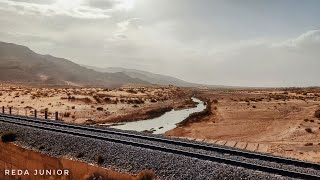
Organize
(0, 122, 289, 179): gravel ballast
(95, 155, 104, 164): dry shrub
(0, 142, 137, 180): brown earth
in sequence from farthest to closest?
(95, 155, 104, 164): dry shrub → (0, 142, 137, 180): brown earth → (0, 122, 289, 179): gravel ballast

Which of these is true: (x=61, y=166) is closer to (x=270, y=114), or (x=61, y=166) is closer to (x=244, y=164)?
(x=244, y=164)

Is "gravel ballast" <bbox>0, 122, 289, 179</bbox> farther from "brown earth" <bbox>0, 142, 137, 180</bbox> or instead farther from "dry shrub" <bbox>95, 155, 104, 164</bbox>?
"brown earth" <bbox>0, 142, 137, 180</bbox>

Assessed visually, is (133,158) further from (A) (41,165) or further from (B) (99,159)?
(A) (41,165)

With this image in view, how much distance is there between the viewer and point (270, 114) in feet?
170

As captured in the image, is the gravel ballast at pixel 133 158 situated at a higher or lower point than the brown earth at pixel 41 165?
higher

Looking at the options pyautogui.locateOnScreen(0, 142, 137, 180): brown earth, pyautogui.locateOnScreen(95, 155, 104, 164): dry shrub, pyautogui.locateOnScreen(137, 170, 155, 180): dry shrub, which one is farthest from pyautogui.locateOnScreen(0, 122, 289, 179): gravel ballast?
pyautogui.locateOnScreen(137, 170, 155, 180): dry shrub

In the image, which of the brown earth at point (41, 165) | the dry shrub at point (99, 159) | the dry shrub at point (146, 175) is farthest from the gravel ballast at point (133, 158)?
the dry shrub at point (146, 175)

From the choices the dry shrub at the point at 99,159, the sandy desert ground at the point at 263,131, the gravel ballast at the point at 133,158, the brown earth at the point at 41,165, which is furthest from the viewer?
the sandy desert ground at the point at 263,131

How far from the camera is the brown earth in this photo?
565 inches

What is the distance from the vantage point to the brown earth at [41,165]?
14.3 meters

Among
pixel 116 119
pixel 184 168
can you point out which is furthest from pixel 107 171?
pixel 116 119

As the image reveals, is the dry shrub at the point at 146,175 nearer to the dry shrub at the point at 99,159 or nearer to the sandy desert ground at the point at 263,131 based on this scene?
the dry shrub at the point at 99,159

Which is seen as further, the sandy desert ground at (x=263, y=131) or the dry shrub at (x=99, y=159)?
the sandy desert ground at (x=263, y=131)

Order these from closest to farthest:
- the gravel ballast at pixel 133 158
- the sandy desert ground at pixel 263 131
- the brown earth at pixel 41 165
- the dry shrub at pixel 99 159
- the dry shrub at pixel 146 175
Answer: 1. the dry shrub at pixel 146 175
2. the gravel ballast at pixel 133 158
3. the brown earth at pixel 41 165
4. the dry shrub at pixel 99 159
5. the sandy desert ground at pixel 263 131
